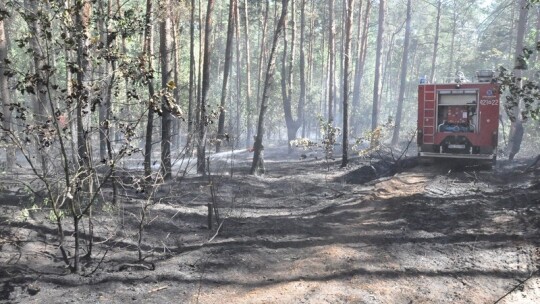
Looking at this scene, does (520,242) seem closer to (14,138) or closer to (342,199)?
(342,199)

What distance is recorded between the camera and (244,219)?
9484mm

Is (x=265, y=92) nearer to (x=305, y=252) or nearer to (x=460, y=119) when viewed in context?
(x=460, y=119)

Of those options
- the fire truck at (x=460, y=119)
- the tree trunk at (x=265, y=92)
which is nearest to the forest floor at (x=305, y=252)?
the fire truck at (x=460, y=119)

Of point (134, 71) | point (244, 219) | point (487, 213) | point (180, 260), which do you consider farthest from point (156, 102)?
point (487, 213)

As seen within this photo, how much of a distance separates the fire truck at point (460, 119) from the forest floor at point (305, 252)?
10.9 ft

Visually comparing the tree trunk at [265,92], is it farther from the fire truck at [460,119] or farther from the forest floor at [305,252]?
the fire truck at [460,119]

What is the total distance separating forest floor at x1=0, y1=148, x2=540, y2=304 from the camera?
526 cm

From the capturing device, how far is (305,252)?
22.9 ft

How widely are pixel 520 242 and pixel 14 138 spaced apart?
7.61 meters

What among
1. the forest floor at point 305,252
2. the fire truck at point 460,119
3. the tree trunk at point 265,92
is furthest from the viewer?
the tree trunk at point 265,92

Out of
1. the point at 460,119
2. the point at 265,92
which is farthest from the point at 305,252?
the point at 460,119

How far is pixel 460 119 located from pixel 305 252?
10560 mm

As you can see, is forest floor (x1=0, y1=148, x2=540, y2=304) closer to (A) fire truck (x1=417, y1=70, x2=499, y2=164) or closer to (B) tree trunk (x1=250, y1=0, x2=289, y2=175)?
(A) fire truck (x1=417, y1=70, x2=499, y2=164)

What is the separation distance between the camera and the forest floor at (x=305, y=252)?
526 centimetres
